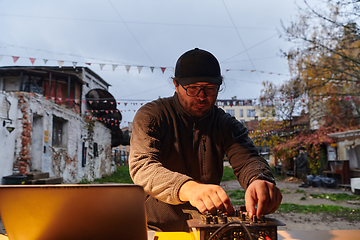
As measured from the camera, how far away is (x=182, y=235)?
48.5 inches

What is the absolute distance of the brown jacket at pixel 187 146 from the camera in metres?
1.51

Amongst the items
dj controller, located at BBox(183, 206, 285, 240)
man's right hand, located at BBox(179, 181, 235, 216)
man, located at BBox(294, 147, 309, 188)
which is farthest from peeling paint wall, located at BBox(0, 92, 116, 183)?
man, located at BBox(294, 147, 309, 188)

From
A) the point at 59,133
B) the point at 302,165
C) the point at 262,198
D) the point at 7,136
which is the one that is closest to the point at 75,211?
the point at 262,198

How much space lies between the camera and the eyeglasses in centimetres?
153

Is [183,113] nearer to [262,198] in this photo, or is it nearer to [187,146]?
[187,146]

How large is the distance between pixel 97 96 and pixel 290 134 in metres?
12.1

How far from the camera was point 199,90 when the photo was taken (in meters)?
1.54

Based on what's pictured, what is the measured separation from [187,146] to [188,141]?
0.11 feet

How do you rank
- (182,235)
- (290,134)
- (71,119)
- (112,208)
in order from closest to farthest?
(112,208), (182,235), (71,119), (290,134)

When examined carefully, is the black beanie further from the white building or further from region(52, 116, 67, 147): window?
region(52, 116, 67, 147): window

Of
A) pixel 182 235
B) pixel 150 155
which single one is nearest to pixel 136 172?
pixel 150 155

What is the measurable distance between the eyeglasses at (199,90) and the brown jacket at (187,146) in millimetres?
164

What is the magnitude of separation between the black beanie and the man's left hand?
0.62 meters

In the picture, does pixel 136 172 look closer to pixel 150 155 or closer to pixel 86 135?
pixel 150 155
